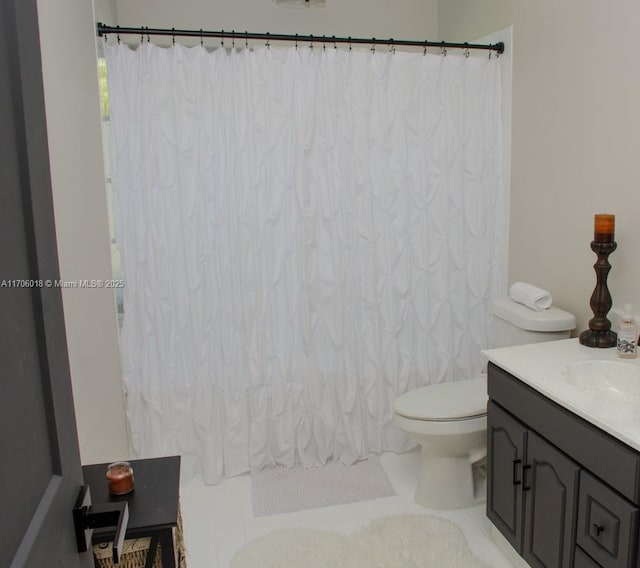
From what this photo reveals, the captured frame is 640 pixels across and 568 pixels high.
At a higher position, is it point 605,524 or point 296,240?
point 296,240

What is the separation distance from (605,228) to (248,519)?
1851mm

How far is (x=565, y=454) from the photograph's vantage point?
1664 millimetres

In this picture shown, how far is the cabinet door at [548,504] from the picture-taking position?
1639 millimetres

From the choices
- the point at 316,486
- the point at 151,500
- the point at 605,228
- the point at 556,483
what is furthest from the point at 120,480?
the point at 605,228

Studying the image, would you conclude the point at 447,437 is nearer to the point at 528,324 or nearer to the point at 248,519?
the point at 528,324

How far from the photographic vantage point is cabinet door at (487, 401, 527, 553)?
192 cm

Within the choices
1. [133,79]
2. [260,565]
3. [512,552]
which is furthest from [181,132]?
[512,552]

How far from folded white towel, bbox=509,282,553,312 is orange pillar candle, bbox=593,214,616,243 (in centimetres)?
40

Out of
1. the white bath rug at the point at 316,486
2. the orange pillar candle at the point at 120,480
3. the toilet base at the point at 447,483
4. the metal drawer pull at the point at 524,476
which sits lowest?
the white bath rug at the point at 316,486

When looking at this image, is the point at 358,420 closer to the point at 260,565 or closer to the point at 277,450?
the point at 277,450

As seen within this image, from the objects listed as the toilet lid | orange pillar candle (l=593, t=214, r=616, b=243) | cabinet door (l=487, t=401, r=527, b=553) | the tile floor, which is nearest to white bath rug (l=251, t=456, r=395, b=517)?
the tile floor

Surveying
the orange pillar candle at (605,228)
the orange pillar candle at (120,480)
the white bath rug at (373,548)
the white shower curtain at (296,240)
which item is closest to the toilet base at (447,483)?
the white bath rug at (373,548)

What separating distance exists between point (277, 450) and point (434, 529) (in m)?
0.87

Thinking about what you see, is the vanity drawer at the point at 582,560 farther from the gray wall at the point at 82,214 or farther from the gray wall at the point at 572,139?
the gray wall at the point at 82,214
